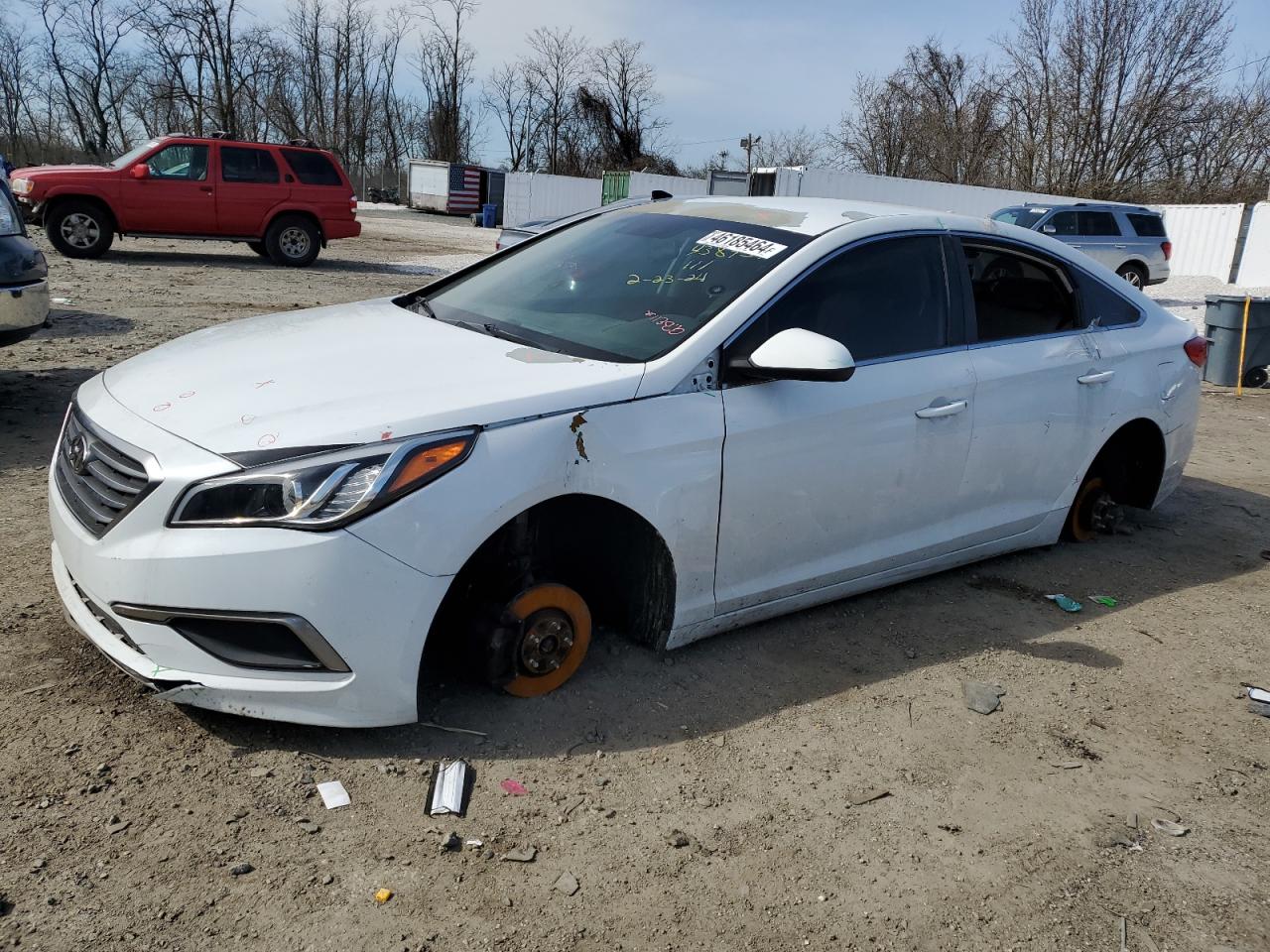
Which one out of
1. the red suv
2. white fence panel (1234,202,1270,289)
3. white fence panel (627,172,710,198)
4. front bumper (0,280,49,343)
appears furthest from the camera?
white fence panel (627,172,710,198)

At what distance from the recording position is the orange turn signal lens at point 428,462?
8.57 feet

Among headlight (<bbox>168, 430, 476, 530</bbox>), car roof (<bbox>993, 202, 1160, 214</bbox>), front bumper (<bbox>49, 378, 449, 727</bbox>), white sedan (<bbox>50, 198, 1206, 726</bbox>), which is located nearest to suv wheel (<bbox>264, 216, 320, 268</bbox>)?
car roof (<bbox>993, 202, 1160, 214</bbox>)

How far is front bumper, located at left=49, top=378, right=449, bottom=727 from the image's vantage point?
2.51m

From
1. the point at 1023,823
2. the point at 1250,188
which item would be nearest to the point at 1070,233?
the point at 1023,823

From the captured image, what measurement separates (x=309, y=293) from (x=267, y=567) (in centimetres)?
1195

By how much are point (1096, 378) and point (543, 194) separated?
36.4m

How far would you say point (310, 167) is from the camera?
16922 millimetres

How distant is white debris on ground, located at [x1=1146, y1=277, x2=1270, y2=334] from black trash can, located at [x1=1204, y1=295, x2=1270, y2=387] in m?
6.61

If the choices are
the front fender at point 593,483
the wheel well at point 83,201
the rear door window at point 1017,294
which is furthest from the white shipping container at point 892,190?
the front fender at point 593,483

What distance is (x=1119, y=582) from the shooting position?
4711 millimetres

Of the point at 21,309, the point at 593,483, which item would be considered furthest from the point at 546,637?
the point at 21,309

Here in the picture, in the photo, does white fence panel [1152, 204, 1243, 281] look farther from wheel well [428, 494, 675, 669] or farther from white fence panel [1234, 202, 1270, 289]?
wheel well [428, 494, 675, 669]

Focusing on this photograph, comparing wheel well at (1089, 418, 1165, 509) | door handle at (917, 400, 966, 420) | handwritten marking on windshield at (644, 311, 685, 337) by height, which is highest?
handwritten marking on windshield at (644, 311, 685, 337)

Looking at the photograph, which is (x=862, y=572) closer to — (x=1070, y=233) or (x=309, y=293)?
(x=309, y=293)
